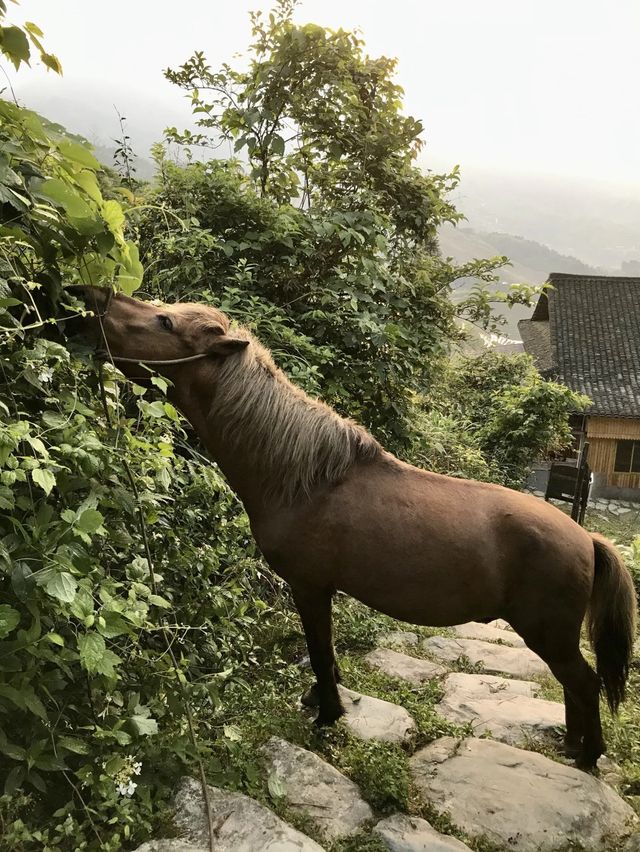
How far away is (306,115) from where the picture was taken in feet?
17.6

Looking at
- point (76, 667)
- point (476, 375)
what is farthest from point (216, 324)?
point (476, 375)

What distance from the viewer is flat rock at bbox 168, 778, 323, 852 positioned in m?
1.96

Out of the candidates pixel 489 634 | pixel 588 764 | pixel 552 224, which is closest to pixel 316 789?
pixel 588 764

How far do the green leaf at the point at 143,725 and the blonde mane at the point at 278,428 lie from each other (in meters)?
1.01

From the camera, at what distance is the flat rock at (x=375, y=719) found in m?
2.78

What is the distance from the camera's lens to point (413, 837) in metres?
2.15

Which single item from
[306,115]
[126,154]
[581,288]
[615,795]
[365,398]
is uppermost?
[581,288]

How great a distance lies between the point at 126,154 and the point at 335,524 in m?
3.91

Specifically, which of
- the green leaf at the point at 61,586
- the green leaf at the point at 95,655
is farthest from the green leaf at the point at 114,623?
the green leaf at the point at 61,586

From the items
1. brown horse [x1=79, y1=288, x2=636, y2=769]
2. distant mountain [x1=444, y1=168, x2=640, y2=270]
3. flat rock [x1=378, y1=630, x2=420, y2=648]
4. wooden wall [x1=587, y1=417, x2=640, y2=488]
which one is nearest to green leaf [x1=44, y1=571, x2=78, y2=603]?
brown horse [x1=79, y1=288, x2=636, y2=769]

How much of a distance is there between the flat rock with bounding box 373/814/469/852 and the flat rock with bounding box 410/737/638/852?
0.46 ft

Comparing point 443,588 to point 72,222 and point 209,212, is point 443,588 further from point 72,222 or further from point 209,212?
point 209,212

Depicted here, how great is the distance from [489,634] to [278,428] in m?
3.07

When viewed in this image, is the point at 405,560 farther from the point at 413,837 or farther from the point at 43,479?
the point at 43,479
